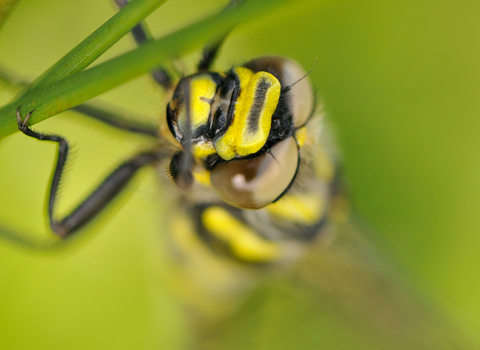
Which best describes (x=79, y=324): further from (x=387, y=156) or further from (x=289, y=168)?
(x=387, y=156)

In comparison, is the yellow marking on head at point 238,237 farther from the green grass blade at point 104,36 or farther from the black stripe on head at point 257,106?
the green grass blade at point 104,36

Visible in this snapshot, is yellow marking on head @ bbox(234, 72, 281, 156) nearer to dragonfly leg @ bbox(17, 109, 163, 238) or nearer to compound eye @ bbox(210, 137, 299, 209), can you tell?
compound eye @ bbox(210, 137, 299, 209)

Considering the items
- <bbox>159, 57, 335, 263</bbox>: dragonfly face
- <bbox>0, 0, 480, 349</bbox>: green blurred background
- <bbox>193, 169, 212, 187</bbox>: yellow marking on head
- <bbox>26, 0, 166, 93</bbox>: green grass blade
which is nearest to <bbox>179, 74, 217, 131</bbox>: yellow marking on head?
<bbox>159, 57, 335, 263</bbox>: dragonfly face

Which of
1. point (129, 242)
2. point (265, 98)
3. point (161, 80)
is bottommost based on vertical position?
point (265, 98)

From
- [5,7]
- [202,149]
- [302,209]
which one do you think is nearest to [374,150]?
[302,209]

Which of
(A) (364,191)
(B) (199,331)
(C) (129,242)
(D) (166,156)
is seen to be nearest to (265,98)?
(D) (166,156)

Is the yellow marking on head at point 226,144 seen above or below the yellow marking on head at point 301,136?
below

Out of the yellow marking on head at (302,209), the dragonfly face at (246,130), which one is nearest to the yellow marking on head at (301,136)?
the dragonfly face at (246,130)
